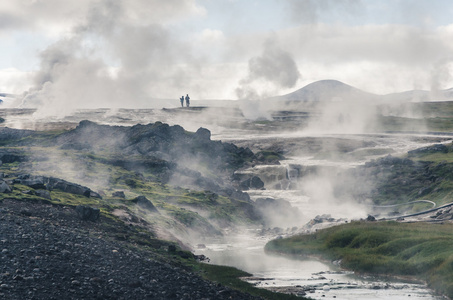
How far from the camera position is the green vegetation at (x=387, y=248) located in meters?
53.8

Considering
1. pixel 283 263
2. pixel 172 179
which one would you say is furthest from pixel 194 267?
pixel 172 179

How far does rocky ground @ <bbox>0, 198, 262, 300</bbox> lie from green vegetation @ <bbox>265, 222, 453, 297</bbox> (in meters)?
21.1

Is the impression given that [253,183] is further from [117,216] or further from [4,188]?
[4,188]

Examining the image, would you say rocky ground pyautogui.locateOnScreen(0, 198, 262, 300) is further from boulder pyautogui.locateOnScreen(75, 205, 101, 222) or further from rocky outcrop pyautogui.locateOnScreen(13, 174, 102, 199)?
rocky outcrop pyautogui.locateOnScreen(13, 174, 102, 199)

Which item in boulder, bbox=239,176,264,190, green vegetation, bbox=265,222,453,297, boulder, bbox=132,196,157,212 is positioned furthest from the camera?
boulder, bbox=239,176,264,190

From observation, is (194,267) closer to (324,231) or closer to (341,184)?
(324,231)

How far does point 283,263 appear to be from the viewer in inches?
2662

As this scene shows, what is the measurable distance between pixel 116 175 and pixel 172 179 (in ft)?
54.7

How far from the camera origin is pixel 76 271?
38.0 meters

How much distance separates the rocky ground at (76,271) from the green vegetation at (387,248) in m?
21.1

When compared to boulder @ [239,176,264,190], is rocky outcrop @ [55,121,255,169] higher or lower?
higher

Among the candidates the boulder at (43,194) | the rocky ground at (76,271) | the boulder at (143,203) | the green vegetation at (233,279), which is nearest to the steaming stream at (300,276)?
the green vegetation at (233,279)

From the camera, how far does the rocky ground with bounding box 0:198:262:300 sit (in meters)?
34.5

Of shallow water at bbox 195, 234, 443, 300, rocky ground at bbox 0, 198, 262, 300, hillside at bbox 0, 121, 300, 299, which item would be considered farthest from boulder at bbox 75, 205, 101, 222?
shallow water at bbox 195, 234, 443, 300
